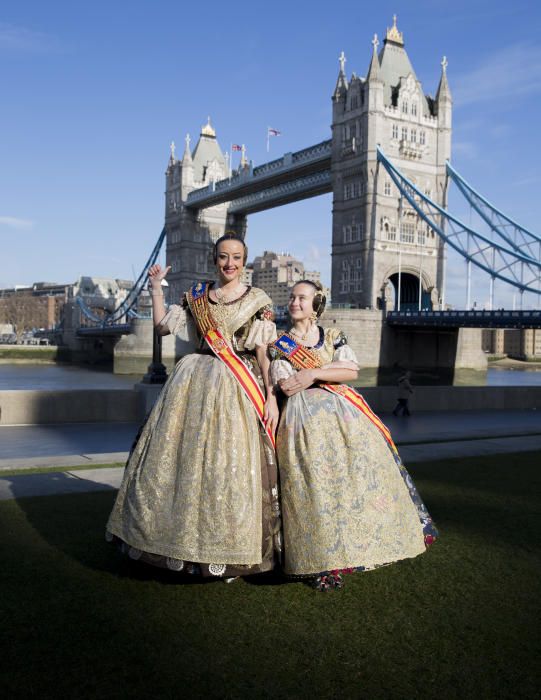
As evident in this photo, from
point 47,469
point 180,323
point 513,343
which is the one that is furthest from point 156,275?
point 513,343

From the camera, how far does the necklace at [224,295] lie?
3811 mm

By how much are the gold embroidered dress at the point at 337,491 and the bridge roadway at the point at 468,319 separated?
3023 centimetres

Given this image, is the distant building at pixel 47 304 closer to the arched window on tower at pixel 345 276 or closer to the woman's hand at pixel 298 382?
the arched window on tower at pixel 345 276

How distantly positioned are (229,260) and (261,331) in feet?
1.40

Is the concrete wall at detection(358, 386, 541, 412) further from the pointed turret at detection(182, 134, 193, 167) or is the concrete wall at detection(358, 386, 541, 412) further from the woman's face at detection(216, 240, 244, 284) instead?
the pointed turret at detection(182, 134, 193, 167)

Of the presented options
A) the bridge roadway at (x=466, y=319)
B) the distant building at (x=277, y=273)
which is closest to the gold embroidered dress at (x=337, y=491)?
the bridge roadway at (x=466, y=319)

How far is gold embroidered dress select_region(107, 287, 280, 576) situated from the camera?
324 cm

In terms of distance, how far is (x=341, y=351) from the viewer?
3.87m

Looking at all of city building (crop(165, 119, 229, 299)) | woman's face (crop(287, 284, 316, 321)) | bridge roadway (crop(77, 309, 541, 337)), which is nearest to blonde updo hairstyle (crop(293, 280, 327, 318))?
woman's face (crop(287, 284, 316, 321))

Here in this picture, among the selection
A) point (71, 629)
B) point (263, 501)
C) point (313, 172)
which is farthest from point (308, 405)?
point (313, 172)

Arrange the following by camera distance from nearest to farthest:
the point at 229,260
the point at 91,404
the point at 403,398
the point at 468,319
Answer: the point at 229,260
the point at 91,404
the point at 403,398
the point at 468,319

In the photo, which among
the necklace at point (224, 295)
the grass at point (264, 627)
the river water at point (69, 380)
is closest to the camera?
the grass at point (264, 627)

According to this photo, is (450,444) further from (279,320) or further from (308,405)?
(279,320)

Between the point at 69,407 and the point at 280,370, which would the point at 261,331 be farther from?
the point at 69,407
